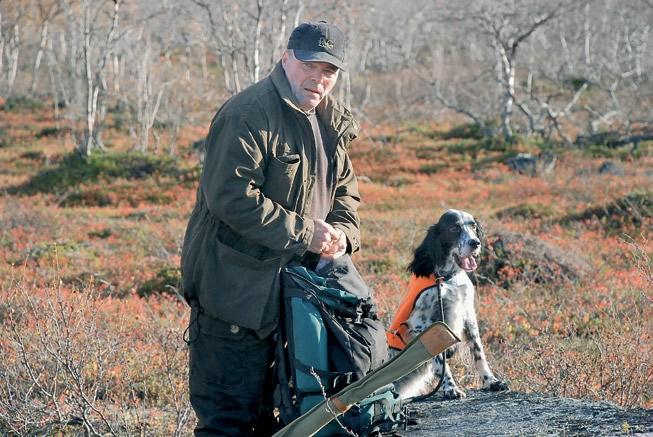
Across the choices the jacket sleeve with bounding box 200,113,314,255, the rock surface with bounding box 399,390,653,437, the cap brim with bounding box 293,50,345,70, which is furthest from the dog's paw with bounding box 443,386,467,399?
the cap brim with bounding box 293,50,345,70

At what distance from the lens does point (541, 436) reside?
346 cm

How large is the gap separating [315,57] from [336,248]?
81 cm

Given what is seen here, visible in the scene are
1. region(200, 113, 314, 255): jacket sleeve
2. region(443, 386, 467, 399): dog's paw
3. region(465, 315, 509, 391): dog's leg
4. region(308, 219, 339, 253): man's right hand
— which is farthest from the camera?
region(465, 315, 509, 391): dog's leg

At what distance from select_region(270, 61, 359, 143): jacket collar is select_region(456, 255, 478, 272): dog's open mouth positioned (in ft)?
5.12

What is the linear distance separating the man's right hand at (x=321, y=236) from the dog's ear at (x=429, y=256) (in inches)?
61.5

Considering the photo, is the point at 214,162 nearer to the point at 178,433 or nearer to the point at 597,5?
the point at 178,433

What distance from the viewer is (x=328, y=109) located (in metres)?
3.63

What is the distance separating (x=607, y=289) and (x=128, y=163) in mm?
15426

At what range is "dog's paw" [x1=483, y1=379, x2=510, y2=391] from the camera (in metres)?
4.59

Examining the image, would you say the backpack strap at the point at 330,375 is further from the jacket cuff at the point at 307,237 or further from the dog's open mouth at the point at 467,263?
the dog's open mouth at the point at 467,263

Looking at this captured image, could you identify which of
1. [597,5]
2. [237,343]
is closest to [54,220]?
[237,343]

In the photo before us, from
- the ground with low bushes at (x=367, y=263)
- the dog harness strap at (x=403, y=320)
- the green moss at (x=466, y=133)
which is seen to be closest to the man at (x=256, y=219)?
the ground with low bushes at (x=367, y=263)

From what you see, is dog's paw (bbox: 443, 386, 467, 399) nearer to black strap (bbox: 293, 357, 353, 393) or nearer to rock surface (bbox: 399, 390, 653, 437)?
rock surface (bbox: 399, 390, 653, 437)

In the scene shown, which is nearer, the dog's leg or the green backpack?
the green backpack
